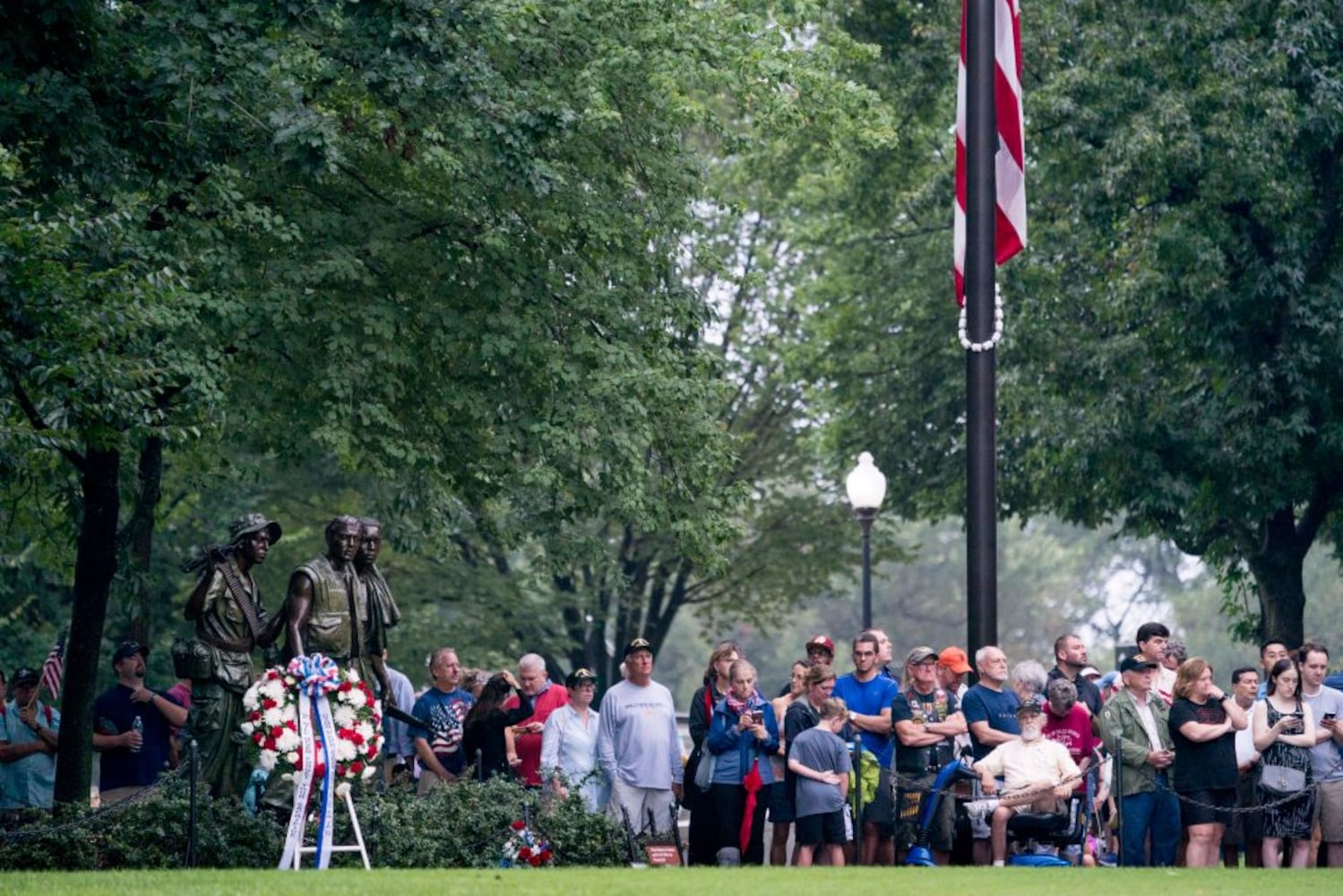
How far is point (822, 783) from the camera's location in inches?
624

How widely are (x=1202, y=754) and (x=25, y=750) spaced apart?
928cm

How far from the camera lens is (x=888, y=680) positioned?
16953mm

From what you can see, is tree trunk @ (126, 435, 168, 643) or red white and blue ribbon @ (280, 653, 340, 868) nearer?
red white and blue ribbon @ (280, 653, 340, 868)

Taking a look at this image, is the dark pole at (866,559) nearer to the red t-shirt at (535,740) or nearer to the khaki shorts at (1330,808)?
the red t-shirt at (535,740)

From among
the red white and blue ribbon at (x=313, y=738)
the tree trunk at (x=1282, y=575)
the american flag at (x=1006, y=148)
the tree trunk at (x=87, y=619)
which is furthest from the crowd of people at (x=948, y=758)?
the tree trunk at (x=1282, y=575)

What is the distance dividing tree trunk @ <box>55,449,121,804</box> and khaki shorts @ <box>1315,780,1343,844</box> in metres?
9.44

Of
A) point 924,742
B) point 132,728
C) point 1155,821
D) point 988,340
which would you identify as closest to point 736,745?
point 924,742

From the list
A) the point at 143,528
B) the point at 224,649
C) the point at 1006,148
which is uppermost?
the point at 1006,148

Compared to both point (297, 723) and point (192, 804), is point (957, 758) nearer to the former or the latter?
point (297, 723)

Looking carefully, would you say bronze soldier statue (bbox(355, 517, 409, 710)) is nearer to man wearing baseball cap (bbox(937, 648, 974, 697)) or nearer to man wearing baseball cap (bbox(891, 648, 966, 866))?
man wearing baseball cap (bbox(891, 648, 966, 866))

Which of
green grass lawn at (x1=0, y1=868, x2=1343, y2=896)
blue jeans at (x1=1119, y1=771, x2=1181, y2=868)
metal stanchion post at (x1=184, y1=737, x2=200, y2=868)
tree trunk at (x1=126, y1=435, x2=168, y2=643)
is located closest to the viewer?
green grass lawn at (x1=0, y1=868, x2=1343, y2=896)

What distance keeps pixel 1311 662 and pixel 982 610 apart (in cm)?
287

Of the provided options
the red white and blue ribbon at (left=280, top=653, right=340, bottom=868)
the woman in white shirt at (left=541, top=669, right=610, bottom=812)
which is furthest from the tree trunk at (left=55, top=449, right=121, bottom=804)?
the red white and blue ribbon at (left=280, top=653, right=340, bottom=868)

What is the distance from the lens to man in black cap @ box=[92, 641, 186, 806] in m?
18.2
